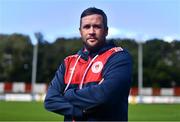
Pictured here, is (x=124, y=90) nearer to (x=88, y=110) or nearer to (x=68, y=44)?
(x=88, y=110)

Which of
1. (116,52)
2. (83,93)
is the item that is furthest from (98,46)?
(83,93)

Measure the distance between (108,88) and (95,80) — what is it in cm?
11

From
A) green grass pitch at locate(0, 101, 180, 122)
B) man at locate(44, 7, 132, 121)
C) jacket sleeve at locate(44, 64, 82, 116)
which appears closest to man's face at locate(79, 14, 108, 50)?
man at locate(44, 7, 132, 121)

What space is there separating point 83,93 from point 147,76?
7912 centimetres

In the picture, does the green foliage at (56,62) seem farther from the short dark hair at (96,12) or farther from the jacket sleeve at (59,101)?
the short dark hair at (96,12)

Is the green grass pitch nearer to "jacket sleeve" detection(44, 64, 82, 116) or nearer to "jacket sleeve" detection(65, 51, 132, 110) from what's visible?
"jacket sleeve" detection(44, 64, 82, 116)

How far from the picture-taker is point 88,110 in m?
2.56

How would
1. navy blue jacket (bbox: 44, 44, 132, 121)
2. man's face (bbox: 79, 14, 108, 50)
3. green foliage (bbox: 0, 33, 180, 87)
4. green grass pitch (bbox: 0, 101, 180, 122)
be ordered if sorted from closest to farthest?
navy blue jacket (bbox: 44, 44, 132, 121) → man's face (bbox: 79, 14, 108, 50) → green grass pitch (bbox: 0, 101, 180, 122) → green foliage (bbox: 0, 33, 180, 87)

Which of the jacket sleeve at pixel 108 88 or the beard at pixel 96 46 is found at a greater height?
the beard at pixel 96 46

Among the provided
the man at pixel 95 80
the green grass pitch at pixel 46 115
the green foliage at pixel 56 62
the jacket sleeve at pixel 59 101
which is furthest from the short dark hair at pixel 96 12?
the green foliage at pixel 56 62

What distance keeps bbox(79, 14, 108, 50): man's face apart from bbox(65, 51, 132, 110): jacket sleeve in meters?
0.12

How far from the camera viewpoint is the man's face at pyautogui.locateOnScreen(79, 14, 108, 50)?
2.64 metres

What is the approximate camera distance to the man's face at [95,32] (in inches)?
104

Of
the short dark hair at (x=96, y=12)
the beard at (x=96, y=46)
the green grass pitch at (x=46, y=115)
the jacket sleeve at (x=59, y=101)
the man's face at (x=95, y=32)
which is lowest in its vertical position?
the green grass pitch at (x=46, y=115)
